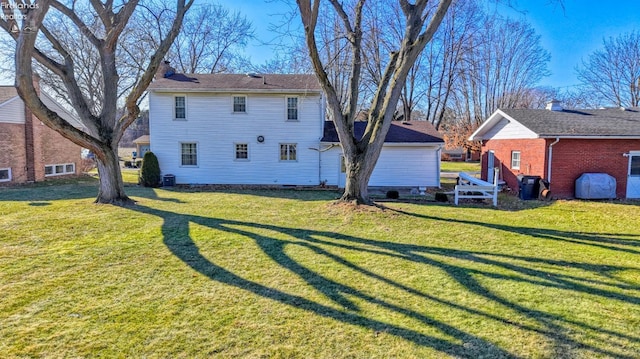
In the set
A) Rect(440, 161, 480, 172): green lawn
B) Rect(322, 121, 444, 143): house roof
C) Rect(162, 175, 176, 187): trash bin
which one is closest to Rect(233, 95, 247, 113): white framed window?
Rect(322, 121, 444, 143): house roof

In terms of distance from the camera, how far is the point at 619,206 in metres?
11.1

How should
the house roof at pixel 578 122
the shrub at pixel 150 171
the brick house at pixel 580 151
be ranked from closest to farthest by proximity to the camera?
1. the house roof at pixel 578 122
2. the brick house at pixel 580 151
3. the shrub at pixel 150 171

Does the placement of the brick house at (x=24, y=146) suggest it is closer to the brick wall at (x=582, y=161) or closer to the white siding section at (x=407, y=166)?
the white siding section at (x=407, y=166)

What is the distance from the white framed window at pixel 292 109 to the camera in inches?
649

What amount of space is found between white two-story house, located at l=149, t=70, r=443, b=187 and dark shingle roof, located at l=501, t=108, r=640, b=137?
397 cm

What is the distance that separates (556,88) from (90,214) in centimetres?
4398

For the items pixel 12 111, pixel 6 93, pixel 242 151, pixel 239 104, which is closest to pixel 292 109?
pixel 239 104

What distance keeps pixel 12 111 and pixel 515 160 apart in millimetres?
23190

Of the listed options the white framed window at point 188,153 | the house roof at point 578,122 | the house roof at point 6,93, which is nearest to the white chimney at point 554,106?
the house roof at point 578,122

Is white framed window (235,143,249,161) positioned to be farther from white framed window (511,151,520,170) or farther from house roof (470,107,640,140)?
white framed window (511,151,520,170)

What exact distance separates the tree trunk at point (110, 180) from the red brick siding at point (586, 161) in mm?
15307

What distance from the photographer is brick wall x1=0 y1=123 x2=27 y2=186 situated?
15.0m

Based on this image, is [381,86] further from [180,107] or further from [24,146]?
[24,146]

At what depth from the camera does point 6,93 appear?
16.1 m
